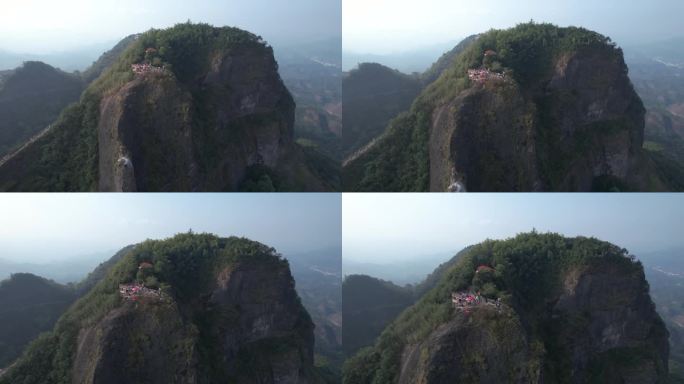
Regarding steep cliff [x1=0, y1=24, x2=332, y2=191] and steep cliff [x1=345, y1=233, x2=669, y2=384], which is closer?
steep cliff [x1=345, y1=233, x2=669, y2=384]

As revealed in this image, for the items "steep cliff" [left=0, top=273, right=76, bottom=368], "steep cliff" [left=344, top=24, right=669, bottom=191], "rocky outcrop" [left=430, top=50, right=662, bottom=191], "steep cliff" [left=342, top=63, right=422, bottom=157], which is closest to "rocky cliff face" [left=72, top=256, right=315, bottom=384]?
"steep cliff" [left=344, top=24, right=669, bottom=191]

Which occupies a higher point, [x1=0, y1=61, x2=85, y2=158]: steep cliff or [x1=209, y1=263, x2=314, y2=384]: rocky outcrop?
[x1=0, y1=61, x2=85, y2=158]: steep cliff

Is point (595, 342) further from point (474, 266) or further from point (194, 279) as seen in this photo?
point (194, 279)

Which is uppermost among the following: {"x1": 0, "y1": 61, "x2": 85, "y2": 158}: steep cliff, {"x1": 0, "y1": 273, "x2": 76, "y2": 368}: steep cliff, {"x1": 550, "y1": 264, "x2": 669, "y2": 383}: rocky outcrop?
{"x1": 0, "y1": 61, "x2": 85, "y2": 158}: steep cliff

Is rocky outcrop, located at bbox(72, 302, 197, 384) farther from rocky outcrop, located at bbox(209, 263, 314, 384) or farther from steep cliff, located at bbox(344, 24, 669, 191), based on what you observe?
steep cliff, located at bbox(344, 24, 669, 191)

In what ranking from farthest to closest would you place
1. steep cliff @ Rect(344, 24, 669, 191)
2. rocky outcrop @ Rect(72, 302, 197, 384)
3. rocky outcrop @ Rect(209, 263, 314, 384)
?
rocky outcrop @ Rect(209, 263, 314, 384) < steep cliff @ Rect(344, 24, 669, 191) < rocky outcrop @ Rect(72, 302, 197, 384)
